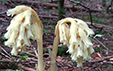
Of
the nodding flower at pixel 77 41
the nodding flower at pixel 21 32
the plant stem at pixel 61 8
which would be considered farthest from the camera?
the plant stem at pixel 61 8

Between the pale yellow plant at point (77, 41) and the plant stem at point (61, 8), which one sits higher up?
the plant stem at point (61, 8)

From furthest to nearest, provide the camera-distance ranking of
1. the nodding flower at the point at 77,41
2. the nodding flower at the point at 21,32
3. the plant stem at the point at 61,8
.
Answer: the plant stem at the point at 61,8, the nodding flower at the point at 77,41, the nodding flower at the point at 21,32

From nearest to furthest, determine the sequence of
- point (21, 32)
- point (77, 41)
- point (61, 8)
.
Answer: point (21, 32) → point (77, 41) → point (61, 8)

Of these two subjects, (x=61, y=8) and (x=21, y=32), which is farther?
(x=61, y=8)

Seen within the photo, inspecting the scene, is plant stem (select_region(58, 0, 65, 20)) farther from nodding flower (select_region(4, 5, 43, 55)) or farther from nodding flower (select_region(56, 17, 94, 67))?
nodding flower (select_region(4, 5, 43, 55))

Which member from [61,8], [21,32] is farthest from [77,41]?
[61,8]

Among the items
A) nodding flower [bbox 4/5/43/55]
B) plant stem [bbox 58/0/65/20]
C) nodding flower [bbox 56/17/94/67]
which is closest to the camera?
nodding flower [bbox 4/5/43/55]

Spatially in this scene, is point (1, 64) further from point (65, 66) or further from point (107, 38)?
point (107, 38)

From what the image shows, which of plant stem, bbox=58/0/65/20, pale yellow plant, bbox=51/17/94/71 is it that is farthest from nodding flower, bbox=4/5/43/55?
plant stem, bbox=58/0/65/20

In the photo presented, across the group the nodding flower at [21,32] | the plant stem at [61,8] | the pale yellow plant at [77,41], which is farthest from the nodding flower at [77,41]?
the plant stem at [61,8]

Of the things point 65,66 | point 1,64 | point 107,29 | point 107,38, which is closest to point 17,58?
point 1,64

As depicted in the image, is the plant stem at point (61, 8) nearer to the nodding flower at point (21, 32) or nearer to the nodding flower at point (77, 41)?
the nodding flower at point (77, 41)

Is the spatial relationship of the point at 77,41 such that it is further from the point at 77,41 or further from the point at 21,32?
the point at 21,32
